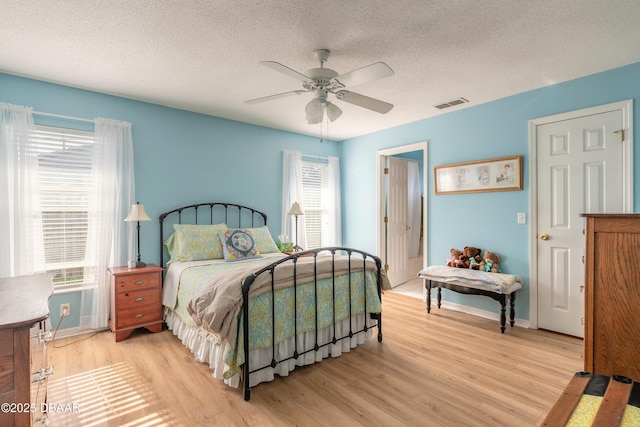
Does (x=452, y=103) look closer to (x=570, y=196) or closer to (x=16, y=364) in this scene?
(x=570, y=196)

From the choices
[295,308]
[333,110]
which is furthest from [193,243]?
[333,110]

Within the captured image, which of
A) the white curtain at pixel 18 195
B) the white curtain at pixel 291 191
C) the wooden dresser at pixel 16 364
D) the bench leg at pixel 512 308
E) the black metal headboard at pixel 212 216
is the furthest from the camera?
the white curtain at pixel 291 191

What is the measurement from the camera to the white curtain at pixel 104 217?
3299mm

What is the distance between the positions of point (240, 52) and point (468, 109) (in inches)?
114

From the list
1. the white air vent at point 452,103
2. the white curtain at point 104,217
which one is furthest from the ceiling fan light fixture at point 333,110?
the white curtain at point 104,217

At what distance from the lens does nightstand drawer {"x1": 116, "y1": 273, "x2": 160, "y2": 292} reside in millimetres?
3148

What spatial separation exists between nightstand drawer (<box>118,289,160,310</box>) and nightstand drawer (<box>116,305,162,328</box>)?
0.16 feet

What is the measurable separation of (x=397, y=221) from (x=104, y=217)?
413 cm

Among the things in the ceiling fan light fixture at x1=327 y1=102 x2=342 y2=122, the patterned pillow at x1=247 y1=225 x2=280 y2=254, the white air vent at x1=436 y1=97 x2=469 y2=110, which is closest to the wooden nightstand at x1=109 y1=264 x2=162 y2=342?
the patterned pillow at x1=247 y1=225 x2=280 y2=254

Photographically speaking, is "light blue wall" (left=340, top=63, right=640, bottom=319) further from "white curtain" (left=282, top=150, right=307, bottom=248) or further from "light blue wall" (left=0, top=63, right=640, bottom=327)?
"white curtain" (left=282, top=150, right=307, bottom=248)

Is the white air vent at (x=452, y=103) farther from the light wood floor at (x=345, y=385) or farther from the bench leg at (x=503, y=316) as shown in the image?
the light wood floor at (x=345, y=385)

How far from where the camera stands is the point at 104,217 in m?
3.33

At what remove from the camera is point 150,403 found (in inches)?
83.9

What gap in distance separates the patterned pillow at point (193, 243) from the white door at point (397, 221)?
277 cm
